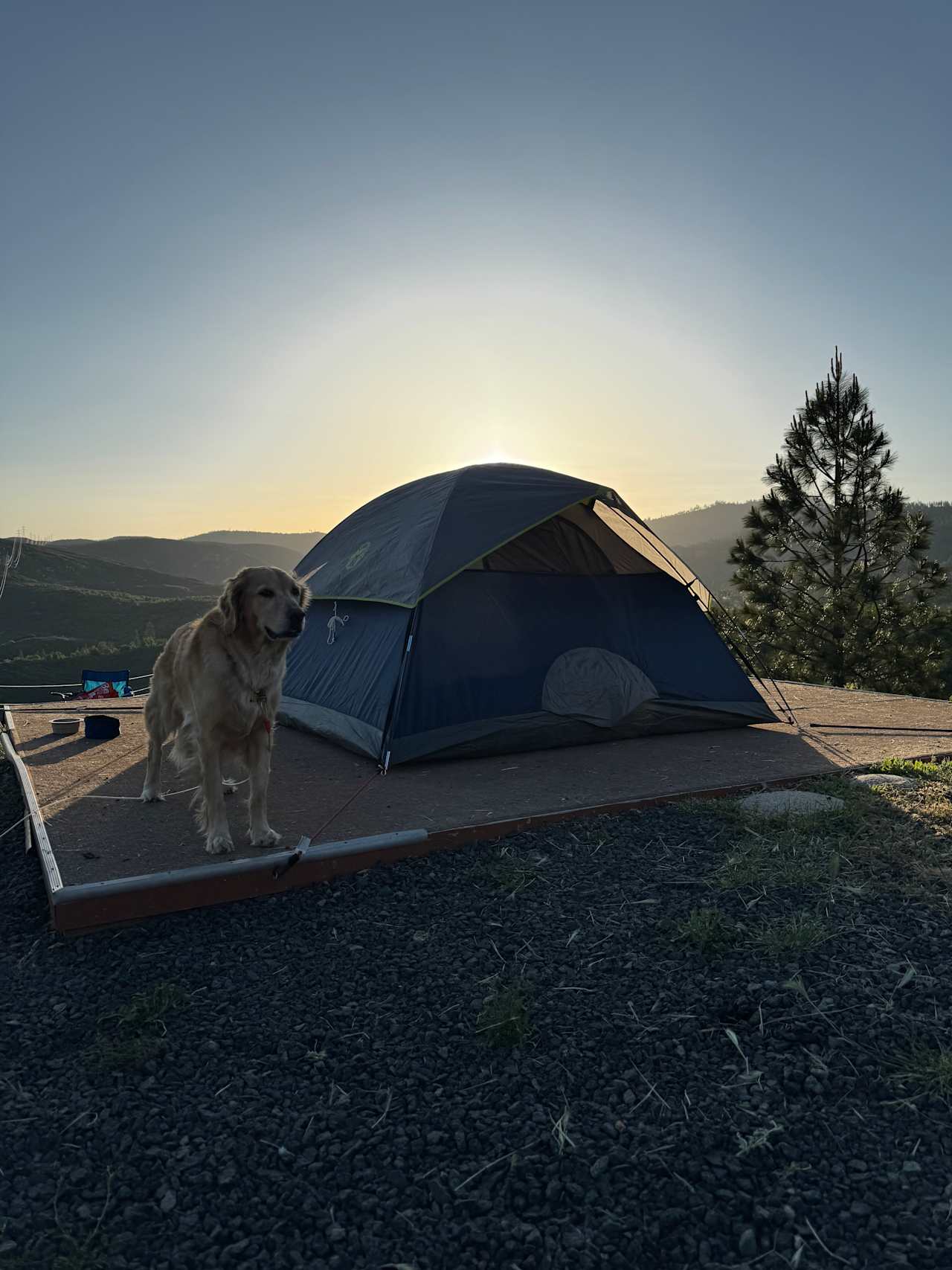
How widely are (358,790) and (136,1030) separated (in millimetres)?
2635

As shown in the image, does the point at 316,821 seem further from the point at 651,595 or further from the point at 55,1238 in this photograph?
the point at 651,595

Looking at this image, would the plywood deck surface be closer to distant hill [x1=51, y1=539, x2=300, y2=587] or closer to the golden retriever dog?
the golden retriever dog

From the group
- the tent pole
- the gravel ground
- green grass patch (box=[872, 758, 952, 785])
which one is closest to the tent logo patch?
the tent pole

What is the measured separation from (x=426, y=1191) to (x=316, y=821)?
277 centimetres

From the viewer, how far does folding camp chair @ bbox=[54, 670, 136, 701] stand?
1054 centimetres

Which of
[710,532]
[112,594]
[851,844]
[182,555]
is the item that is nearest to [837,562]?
[851,844]

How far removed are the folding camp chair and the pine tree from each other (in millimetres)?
13327

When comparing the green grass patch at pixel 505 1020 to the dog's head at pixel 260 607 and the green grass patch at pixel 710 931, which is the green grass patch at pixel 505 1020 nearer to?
the green grass patch at pixel 710 931

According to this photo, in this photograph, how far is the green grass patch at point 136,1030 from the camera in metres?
2.71

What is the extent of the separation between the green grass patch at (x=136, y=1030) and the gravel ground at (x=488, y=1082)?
1 centimetres

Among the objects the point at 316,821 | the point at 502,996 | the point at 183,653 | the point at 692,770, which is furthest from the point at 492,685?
the point at 502,996

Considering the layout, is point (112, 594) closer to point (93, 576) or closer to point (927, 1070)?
point (93, 576)

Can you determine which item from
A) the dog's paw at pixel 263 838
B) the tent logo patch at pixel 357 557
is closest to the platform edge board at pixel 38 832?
the dog's paw at pixel 263 838

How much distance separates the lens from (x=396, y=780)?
571 cm
